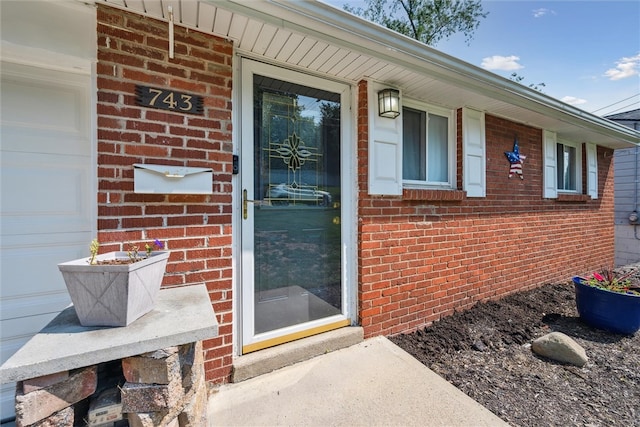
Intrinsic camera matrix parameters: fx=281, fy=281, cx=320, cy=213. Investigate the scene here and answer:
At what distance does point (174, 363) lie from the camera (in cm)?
125

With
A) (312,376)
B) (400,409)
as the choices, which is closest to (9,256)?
(312,376)

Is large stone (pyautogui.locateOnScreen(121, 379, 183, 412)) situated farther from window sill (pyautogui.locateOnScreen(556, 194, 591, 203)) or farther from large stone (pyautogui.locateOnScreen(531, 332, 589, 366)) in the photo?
window sill (pyautogui.locateOnScreen(556, 194, 591, 203))

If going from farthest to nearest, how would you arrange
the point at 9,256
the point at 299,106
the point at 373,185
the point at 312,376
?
1. the point at 373,185
2. the point at 299,106
3. the point at 312,376
4. the point at 9,256

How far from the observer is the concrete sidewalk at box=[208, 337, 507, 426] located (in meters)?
1.72

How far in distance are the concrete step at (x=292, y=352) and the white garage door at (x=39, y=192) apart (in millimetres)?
1246

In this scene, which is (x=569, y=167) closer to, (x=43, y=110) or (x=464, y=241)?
(x=464, y=241)

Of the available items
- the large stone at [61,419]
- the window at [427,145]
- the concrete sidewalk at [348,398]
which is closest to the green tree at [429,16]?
the window at [427,145]

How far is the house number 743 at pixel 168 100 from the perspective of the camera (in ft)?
5.77

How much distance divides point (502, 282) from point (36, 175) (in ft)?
15.9

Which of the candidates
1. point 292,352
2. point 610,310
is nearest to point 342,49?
point 292,352

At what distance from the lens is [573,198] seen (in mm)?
4844

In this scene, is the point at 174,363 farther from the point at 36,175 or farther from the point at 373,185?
the point at 373,185

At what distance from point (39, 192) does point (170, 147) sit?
2.70ft

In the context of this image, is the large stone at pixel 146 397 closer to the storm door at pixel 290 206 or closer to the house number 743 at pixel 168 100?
the storm door at pixel 290 206
